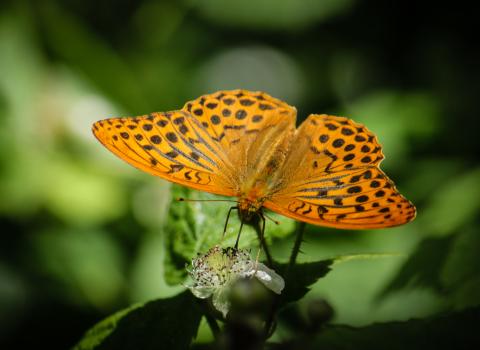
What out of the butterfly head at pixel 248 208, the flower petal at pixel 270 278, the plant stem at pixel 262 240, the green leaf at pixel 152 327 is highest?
the butterfly head at pixel 248 208

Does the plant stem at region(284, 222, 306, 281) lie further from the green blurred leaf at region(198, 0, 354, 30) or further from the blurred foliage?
the green blurred leaf at region(198, 0, 354, 30)

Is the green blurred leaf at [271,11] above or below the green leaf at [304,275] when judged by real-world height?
above

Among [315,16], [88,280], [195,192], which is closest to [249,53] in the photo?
[315,16]

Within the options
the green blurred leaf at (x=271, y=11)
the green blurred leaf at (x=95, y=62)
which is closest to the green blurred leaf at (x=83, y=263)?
the green blurred leaf at (x=95, y=62)

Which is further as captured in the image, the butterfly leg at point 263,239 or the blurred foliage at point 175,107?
the blurred foliage at point 175,107

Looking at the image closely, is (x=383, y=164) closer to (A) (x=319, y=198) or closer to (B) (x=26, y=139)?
(A) (x=319, y=198)

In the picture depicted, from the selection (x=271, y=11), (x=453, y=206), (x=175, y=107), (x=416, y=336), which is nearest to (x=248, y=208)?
(x=416, y=336)

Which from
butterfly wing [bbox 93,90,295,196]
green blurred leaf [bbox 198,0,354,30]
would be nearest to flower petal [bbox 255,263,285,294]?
butterfly wing [bbox 93,90,295,196]

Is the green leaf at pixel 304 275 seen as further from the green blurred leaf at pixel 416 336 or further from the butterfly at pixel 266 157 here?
the green blurred leaf at pixel 416 336
